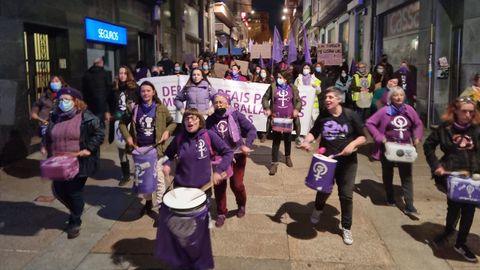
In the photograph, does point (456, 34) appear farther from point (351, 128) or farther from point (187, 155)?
point (187, 155)

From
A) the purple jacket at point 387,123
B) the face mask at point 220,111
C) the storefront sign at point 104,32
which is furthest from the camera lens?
the storefront sign at point 104,32

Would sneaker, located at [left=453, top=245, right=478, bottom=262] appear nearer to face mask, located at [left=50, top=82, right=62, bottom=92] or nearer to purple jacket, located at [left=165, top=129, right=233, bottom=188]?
purple jacket, located at [left=165, top=129, right=233, bottom=188]

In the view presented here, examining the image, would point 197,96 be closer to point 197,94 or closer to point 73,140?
point 197,94

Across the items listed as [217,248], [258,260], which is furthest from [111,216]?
[258,260]

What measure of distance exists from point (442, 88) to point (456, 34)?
138 centimetres

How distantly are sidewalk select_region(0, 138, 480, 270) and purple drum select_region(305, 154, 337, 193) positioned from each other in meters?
0.71

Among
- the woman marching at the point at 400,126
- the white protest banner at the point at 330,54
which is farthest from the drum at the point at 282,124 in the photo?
the white protest banner at the point at 330,54

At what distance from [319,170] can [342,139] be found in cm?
51

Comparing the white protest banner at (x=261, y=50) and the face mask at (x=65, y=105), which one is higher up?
the white protest banner at (x=261, y=50)

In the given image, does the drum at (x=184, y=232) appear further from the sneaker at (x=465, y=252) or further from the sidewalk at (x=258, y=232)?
the sneaker at (x=465, y=252)

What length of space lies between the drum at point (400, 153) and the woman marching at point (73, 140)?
3419mm

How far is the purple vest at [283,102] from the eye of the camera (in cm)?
829

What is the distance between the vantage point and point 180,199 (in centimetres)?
388

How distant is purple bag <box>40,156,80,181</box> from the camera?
189 inches
